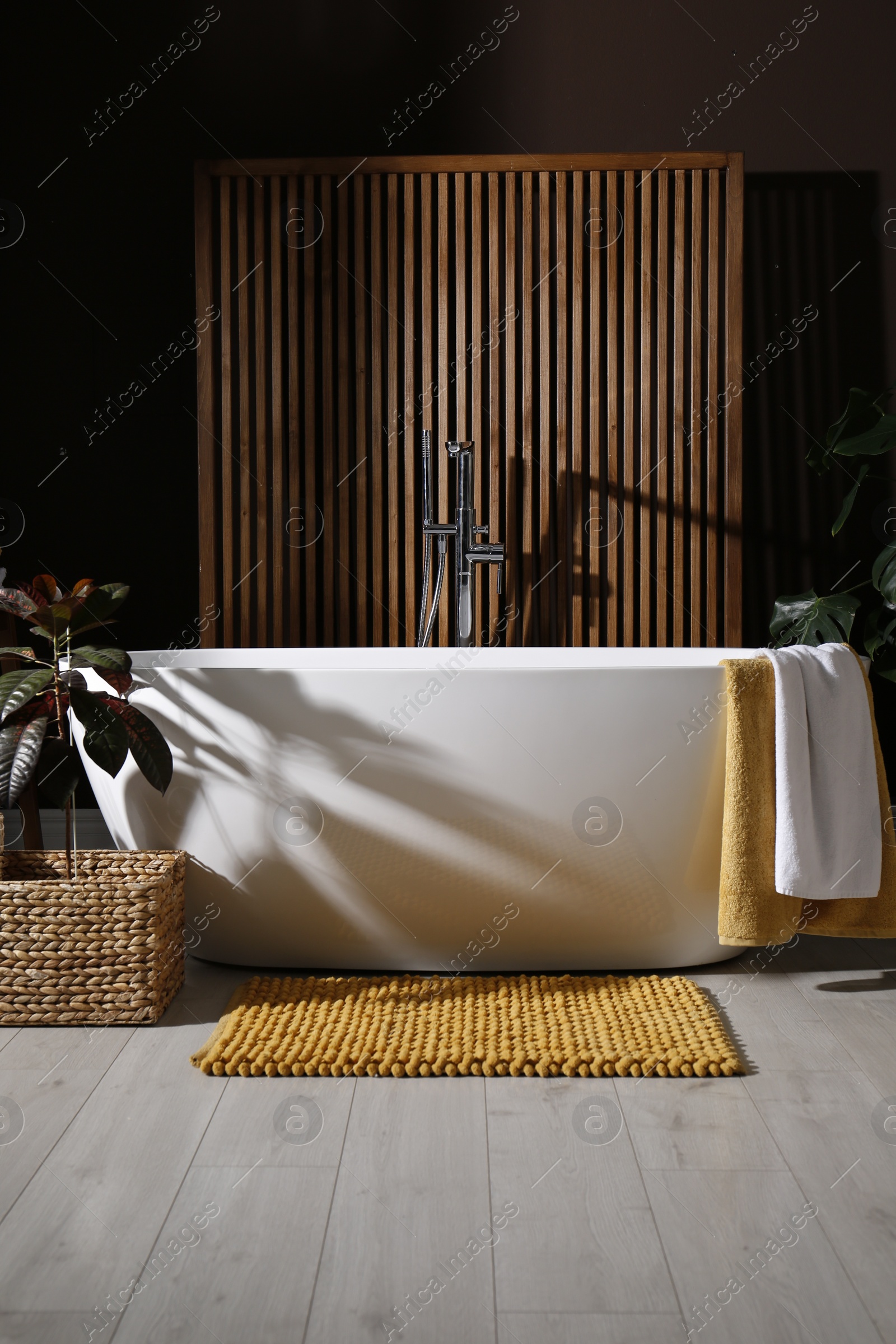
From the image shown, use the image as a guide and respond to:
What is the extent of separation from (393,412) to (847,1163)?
2.32m

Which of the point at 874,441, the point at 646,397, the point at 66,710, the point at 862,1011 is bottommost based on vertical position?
the point at 862,1011


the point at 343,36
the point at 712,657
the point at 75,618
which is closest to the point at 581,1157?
the point at 75,618

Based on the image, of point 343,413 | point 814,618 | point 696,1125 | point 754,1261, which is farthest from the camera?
point 343,413

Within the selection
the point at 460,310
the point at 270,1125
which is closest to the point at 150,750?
the point at 270,1125

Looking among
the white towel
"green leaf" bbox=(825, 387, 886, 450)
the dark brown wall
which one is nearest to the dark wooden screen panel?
the dark brown wall

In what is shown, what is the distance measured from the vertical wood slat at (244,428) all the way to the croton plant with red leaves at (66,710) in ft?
3.64

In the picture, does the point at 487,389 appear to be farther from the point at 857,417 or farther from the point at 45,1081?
the point at 45,1081

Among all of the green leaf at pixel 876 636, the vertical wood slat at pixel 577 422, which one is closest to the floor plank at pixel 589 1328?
the green leaf at pixel 876 636

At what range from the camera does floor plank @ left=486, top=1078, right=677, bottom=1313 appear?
114 centimetres

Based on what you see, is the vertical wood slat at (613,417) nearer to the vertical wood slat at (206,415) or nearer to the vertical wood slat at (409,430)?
the vertical wood slat at (409,430)

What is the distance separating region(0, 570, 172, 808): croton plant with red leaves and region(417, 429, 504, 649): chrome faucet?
46.1 inches

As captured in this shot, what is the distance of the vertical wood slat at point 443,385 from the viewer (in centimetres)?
307

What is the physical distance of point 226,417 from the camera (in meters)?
3.07

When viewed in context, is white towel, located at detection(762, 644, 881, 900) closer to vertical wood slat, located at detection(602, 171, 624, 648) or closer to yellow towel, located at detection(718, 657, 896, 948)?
yellow towel, located at detection(718, 657, 896, 948)
